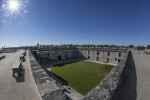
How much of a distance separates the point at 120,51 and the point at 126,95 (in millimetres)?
26442

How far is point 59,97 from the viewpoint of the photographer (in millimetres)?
→ 2502

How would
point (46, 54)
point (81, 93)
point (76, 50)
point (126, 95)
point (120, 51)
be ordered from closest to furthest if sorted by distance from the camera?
point (126, 95), point (81, 93), point (120, 51), point (46, 54), point (76, 50)

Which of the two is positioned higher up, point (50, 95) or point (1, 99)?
point (50, 95)

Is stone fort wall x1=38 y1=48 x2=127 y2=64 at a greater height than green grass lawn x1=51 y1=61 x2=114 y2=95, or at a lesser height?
greater

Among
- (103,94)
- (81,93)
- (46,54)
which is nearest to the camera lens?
(103,94)

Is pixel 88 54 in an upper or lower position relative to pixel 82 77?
upper

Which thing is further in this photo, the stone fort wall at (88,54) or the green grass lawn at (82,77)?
the stone fort wall at (88,54)

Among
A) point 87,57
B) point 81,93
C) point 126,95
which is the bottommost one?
point 81,93

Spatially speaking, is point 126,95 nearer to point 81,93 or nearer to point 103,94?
point 103,94

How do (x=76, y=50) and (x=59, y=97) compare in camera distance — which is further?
(x=76, y=50)

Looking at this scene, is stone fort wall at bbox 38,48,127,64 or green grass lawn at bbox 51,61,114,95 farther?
stone fort wall at bbox 38,48,127,64

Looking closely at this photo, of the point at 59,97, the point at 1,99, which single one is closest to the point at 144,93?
the point at 59,97

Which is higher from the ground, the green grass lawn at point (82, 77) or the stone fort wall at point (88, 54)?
the stone fort wall at point (88, 54)

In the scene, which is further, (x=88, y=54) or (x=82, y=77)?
(x=88, y=54)
